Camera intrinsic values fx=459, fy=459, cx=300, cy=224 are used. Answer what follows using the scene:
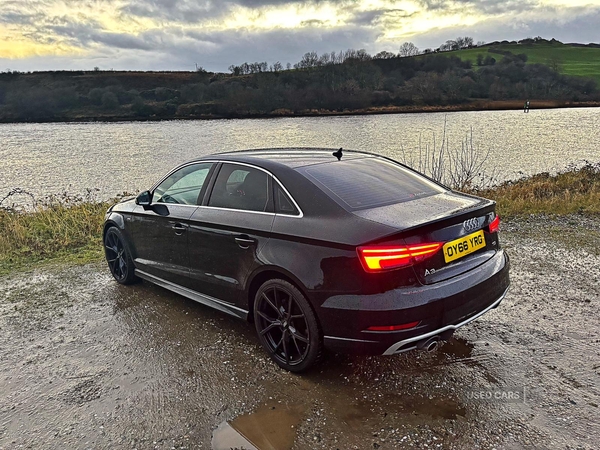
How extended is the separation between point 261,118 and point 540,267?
45.3 meters

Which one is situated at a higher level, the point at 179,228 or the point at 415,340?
the point at 179,228

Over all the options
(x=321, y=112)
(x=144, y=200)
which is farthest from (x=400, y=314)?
(x=321, y=112)

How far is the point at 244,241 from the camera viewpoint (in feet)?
11.6

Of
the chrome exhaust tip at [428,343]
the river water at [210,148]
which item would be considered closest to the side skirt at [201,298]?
the chrome exhaust tip at [428,343]

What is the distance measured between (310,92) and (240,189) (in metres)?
50.6

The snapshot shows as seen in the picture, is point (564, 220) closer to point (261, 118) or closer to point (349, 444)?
point (349, 444)

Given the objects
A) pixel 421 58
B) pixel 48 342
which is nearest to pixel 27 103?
pixel 421 58

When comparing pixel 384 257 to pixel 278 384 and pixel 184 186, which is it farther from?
pixel 184 186

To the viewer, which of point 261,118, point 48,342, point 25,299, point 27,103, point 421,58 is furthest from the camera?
point 421,58

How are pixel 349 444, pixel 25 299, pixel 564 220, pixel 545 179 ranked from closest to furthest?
pixel 349 444 → pixel 25 299 → pixel 564 220 → pixel 545 179

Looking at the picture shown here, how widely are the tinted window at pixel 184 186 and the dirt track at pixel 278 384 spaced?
1115 mm

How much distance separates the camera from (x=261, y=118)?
1913 inches

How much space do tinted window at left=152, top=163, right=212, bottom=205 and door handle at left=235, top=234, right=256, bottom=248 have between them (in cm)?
79

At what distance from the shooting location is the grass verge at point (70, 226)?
6.91 metres
